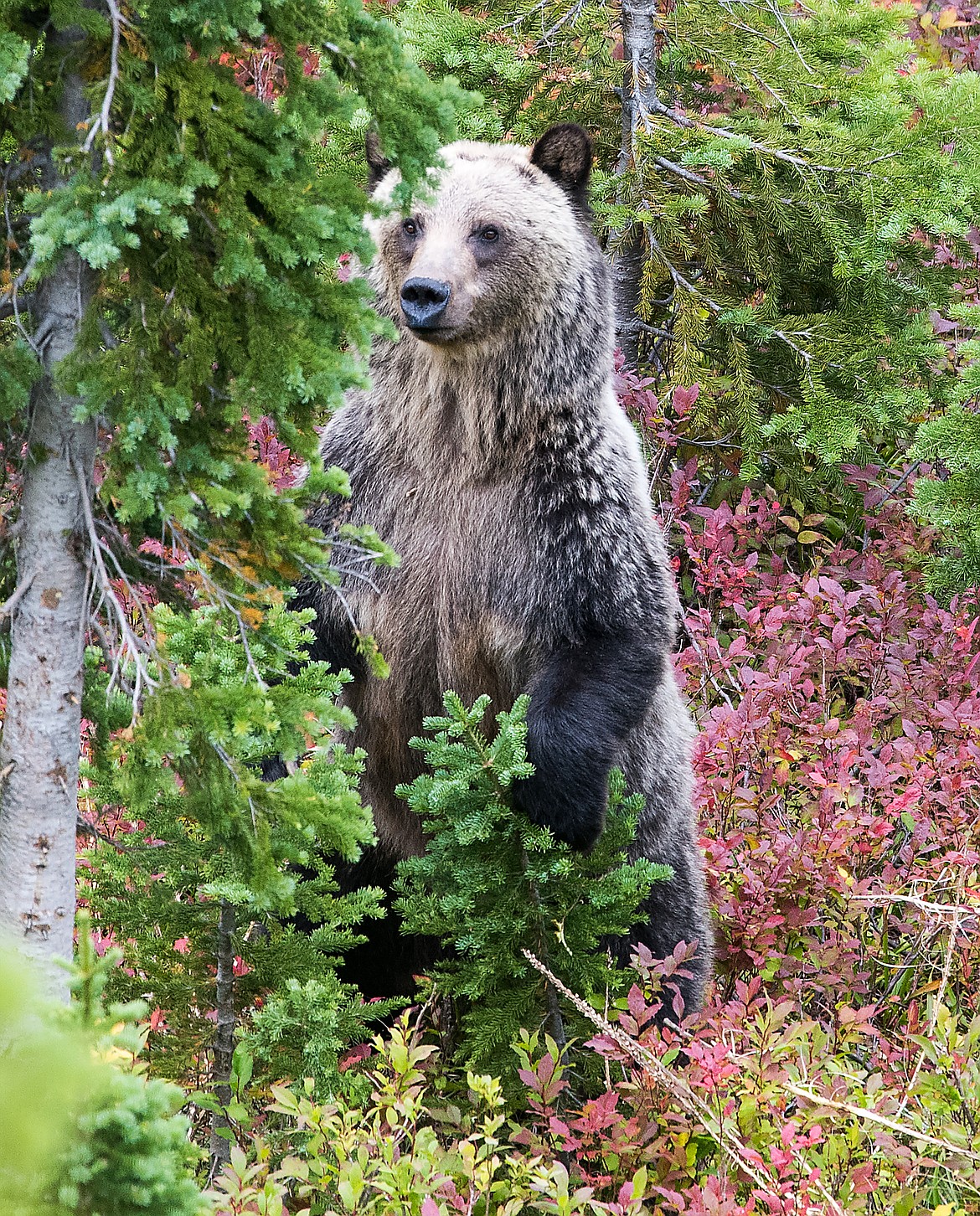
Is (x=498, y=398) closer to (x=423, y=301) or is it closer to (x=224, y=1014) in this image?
(x=423, y=301)

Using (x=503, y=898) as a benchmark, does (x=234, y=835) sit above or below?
above

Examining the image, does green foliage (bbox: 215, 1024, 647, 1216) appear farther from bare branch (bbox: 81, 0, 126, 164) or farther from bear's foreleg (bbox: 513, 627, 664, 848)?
bare branch (bbox: 81, 0, 126, 164)

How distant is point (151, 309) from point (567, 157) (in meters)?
3.04

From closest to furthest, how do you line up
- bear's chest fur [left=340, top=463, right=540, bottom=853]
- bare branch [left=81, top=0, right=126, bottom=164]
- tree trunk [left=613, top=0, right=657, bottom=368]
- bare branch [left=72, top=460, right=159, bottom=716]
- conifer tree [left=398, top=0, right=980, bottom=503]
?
bare branch [left=81, top=0, right=126, bottom=164], bare branch [left=72, top=460, right=159, bottom=716], bear's chest fur [left=340, top=463, right=540, bottom=853], conifer tree [left=398, top=0, right=980, bottom=503], tree trunk [left=613, top=0, right=657, bottom=368]

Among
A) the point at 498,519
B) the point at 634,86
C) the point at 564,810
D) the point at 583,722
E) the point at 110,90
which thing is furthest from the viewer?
the point at 634,86

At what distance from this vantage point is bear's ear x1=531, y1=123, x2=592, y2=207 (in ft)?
16.1

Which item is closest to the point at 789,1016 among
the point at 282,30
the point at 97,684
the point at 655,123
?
the point at 97,684

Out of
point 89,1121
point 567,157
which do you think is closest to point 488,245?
point 567,157

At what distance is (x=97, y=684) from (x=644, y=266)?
471 centimetres

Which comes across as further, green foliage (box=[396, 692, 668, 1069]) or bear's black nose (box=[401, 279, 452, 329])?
bear's black nose (box=[401, 279, 452, 329])

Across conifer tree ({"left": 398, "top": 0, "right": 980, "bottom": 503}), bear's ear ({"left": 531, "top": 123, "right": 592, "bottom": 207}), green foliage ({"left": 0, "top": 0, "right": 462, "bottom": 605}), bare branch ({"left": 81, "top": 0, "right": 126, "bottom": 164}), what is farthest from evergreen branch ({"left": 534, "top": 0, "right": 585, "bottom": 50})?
bare branch ({"left": 81, "top": 0, "right": 126, "bottom": 164})

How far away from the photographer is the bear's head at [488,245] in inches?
172

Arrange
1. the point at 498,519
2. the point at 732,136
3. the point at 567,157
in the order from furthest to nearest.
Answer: the point at 732,136 → the point at 567,157 → the point at 498,519

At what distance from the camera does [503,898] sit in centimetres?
352
